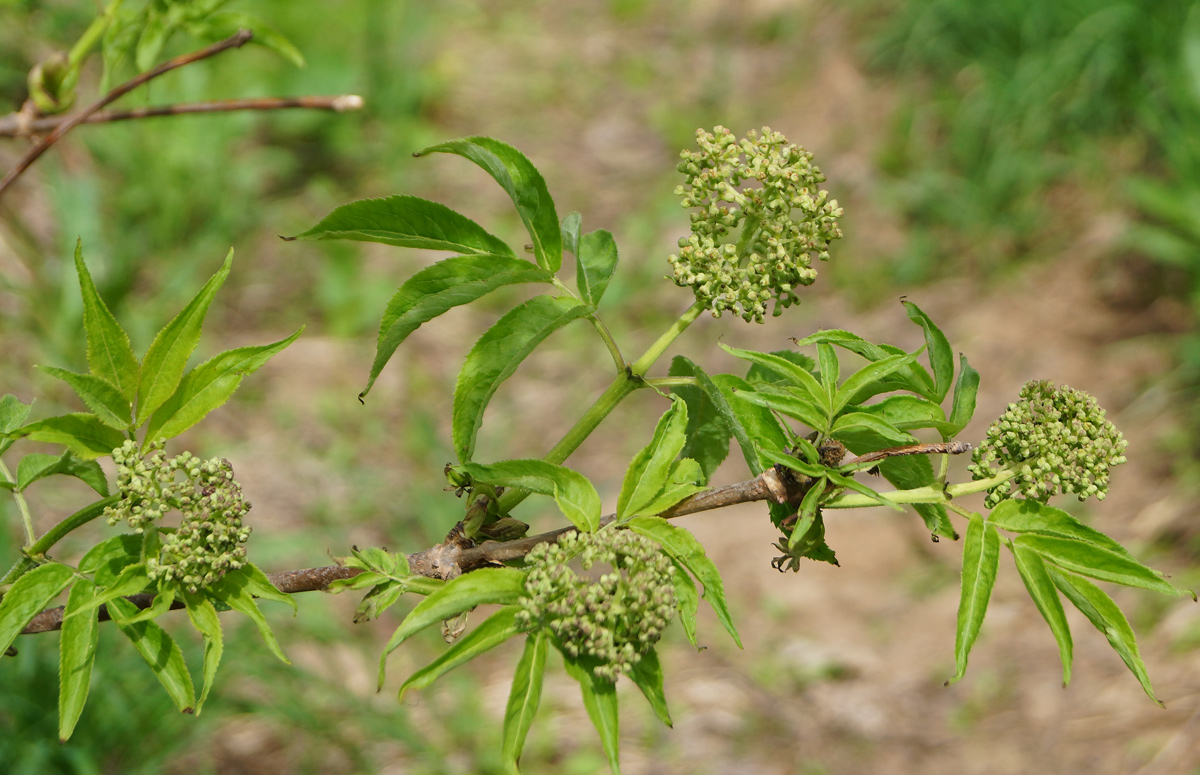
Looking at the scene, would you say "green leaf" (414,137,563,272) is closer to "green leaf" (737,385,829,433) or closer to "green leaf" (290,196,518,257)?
"green leaf" (290,196,518,257)

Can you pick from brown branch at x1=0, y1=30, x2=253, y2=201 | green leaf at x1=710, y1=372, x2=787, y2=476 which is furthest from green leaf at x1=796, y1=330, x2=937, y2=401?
brown branch at x1=0, y1=30, x2=253, y2=201

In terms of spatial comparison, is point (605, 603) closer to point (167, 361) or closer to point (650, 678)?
point (650, 678)

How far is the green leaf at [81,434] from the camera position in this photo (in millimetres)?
1215

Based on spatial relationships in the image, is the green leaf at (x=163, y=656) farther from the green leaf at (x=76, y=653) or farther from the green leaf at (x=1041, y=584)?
the green leaf at (x=1041, y=584)

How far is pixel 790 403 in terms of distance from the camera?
133 cm

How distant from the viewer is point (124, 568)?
124 cm

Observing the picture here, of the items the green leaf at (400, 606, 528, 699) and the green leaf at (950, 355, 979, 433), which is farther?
the green leaf at (950, 355, 979, 433)

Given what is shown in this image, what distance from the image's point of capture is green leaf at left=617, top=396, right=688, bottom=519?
130 centimetres

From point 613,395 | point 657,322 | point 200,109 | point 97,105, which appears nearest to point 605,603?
point 613,395

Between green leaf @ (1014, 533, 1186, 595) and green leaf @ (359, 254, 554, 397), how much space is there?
80cm

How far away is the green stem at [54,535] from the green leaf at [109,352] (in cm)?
15

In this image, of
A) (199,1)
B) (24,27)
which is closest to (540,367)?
(24,27)

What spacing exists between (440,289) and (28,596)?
648mm

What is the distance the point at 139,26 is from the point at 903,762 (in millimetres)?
4241
